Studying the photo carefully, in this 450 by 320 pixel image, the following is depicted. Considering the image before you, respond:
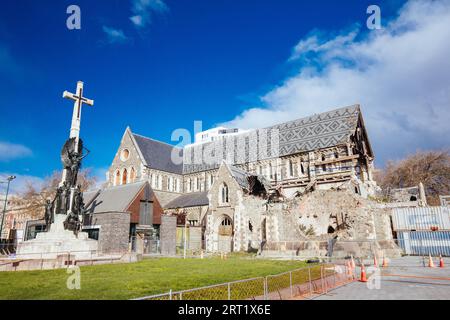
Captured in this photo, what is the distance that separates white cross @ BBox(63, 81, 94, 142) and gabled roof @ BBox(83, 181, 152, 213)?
9608mm

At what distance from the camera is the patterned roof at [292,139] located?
3997cm

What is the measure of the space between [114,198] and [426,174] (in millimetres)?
52499

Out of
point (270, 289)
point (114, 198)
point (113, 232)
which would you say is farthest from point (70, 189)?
point (270, 289)

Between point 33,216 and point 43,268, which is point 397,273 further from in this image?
point 33,216

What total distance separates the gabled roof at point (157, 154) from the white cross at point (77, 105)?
25.1 metres

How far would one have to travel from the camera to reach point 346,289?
11227 millimetres

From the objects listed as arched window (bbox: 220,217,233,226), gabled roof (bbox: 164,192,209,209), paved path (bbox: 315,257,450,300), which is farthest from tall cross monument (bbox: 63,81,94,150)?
gabled roof (bbox: 164,192,209,209)

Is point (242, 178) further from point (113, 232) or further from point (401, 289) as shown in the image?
point (401, 289)

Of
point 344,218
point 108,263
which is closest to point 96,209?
point 108,263

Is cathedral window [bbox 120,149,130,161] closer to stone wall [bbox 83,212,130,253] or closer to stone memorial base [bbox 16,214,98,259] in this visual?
stone wall [bbox 83,212,130,253]

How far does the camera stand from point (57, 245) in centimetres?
2005

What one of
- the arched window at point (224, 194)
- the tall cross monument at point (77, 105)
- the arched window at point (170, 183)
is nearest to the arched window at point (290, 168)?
the arched window at point (224, 194)

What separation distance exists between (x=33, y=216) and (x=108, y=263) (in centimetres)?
3974
